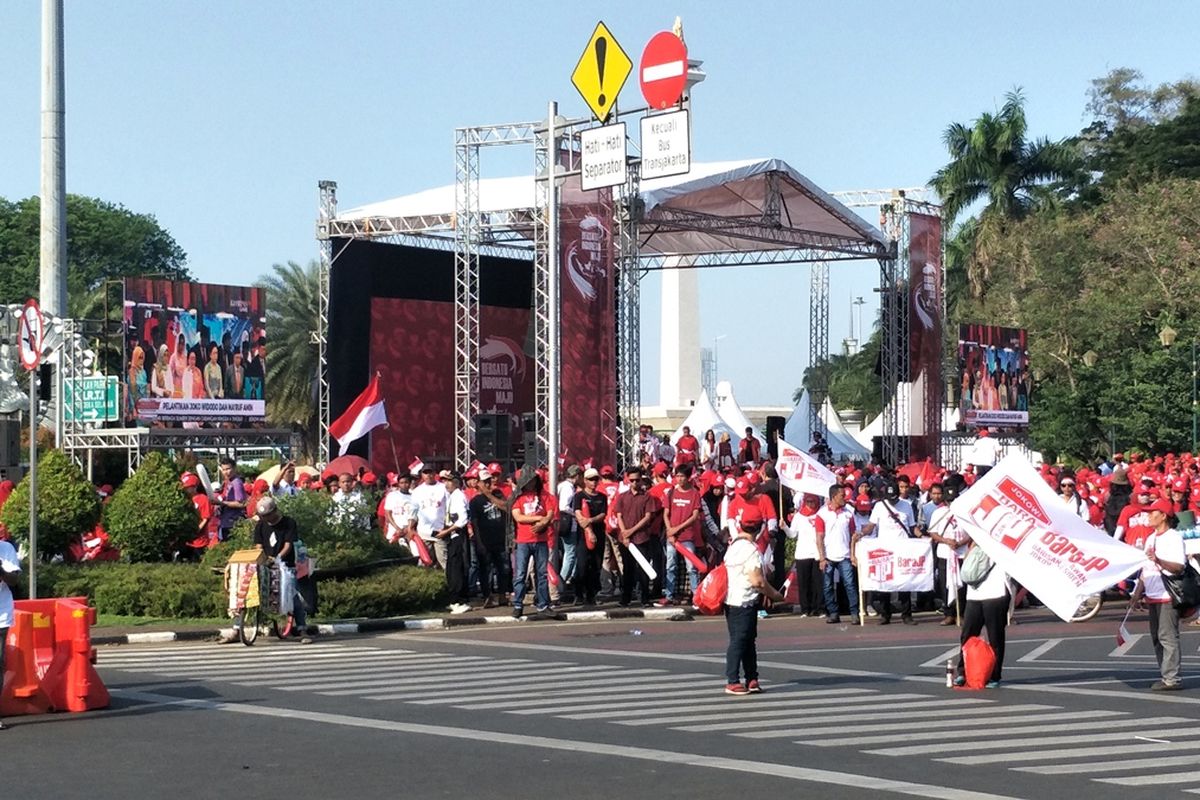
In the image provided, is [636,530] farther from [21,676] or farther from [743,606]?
[21,676]

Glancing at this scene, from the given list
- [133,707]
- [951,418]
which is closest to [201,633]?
[133,707]

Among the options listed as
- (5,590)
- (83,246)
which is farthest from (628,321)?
(83,246)

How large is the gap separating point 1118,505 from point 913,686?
12828 millimetres

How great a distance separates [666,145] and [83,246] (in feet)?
226

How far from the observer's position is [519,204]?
37.9 m

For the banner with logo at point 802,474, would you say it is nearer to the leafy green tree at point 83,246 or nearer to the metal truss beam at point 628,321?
the metal truss beam at point 628,321

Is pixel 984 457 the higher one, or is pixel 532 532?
pixel 984 457

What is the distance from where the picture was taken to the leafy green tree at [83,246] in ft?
276

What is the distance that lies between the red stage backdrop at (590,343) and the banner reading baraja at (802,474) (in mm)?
11484

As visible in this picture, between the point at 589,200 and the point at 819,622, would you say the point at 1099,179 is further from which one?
the point at 819,622

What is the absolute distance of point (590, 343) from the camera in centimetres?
3653

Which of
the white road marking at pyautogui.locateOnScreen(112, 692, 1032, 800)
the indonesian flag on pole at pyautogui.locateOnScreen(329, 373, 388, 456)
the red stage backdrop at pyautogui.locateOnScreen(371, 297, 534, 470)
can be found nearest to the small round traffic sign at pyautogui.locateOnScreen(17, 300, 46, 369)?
the white road marking at pyautogui.locateOnScreen(112, 692, 1032, 800)

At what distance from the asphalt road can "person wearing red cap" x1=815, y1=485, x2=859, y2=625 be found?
3014mm

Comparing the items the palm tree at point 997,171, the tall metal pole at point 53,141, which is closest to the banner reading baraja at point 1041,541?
the tall metal pole at point 53,141
